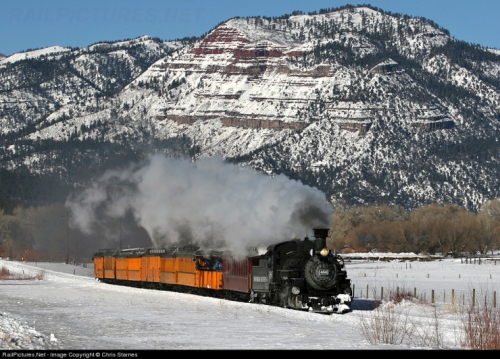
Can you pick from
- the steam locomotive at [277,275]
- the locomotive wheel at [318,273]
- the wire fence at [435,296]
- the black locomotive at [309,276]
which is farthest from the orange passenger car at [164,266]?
the locomotive wheel at [318,273]

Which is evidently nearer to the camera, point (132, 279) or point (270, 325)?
point (270, 325)

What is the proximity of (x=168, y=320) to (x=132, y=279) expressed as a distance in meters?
34.9

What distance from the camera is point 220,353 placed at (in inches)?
955

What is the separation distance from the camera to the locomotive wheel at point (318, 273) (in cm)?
3862

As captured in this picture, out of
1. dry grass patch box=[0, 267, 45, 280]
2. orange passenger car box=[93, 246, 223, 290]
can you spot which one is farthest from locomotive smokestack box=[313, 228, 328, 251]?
dry grass patch box=[0, 267, 45, 280]

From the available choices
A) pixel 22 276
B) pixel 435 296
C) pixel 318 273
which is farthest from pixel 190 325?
pixel 22 276

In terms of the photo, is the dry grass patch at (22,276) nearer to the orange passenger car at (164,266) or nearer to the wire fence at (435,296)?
the orange passenger car at (164,266)

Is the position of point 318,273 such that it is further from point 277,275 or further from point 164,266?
point 164,266

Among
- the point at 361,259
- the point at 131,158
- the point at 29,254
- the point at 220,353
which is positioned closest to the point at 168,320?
the point at 220,353

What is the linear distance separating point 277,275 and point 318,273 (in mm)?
2501

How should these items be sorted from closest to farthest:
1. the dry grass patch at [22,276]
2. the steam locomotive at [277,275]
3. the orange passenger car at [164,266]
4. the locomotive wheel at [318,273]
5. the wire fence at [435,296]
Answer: the locomotive wheel at [318,273] < the steam locomotive at [277,275] < the wire fence at [435,296] < the orange passenger car at [164,266] < the dry grass patch at [22,276]

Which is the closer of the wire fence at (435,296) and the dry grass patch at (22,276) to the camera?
the wire fence at (435,296)

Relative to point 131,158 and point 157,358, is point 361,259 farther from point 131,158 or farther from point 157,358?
point 157,358

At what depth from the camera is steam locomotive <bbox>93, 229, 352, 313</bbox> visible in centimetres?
3891
